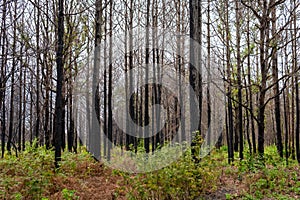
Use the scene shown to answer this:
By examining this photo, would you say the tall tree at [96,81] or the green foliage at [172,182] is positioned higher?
the tall tree at [96,81]

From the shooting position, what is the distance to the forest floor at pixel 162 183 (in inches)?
229

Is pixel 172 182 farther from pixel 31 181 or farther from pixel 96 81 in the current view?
pixel 96 81

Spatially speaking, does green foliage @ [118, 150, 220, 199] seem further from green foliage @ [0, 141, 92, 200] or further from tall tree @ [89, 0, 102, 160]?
tall tree @ [89, 0, 102, 160]

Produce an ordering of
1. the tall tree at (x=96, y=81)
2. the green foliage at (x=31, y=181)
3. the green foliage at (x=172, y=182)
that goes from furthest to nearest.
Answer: the tall tree at (x=96, y=81) → the green foliage at (x=31, y=181) → the green foliage at (x=172, y=182)

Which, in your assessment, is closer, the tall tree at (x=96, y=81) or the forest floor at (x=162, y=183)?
the forest floor at (x=162, y=183)

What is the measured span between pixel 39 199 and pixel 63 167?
3081mm

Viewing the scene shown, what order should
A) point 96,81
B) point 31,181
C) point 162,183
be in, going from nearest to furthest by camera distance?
point 162,183, point 31,181, point 96,81

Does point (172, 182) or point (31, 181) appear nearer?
point (172, 182)

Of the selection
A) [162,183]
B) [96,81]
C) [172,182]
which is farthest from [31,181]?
[96,81]

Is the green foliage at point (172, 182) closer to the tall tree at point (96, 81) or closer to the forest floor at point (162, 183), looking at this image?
the forest floor at point (162, 183)

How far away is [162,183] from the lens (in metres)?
5.74

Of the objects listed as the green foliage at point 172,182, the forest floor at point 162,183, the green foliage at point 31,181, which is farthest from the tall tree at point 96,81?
the green foliage at point 172,182

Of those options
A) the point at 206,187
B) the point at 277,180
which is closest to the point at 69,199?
the point at 206,187

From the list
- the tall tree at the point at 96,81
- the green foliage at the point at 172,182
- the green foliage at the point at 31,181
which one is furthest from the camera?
the tall tree at the point at 96,81
